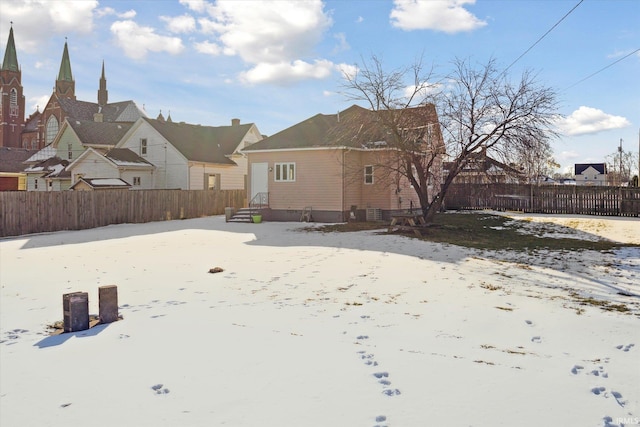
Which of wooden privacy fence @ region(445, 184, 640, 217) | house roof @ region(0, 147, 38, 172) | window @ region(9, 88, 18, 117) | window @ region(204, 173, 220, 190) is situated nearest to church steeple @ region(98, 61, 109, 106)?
window @ region(9, 88, 18, 117)

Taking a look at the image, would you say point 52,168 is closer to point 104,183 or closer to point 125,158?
point 125,158

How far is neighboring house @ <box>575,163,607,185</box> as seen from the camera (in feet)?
246

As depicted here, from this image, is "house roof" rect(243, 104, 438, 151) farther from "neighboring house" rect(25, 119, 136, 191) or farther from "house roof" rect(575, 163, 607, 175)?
"house roof" rect(575, 163, 607, 175)

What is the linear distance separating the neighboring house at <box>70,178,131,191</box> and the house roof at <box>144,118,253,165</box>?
4.69 meters

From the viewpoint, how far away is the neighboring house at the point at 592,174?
2948 inches

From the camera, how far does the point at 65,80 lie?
258 ft

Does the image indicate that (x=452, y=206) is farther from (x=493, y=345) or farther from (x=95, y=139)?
(x=95, y=139)

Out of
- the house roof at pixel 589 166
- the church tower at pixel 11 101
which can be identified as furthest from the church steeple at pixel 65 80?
the house roof at pixel 589 166

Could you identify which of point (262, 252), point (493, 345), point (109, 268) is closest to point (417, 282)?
point (493, 345)

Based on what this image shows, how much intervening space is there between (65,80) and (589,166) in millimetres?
93165

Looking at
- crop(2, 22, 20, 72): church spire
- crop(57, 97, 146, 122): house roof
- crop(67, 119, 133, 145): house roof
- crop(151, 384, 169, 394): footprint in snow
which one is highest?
crop(2, 22, 20, 72): church spire

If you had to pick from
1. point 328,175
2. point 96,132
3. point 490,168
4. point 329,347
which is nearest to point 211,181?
point 96,132

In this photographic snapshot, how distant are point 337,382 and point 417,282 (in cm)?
467

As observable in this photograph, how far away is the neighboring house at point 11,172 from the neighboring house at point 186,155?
848 inches
